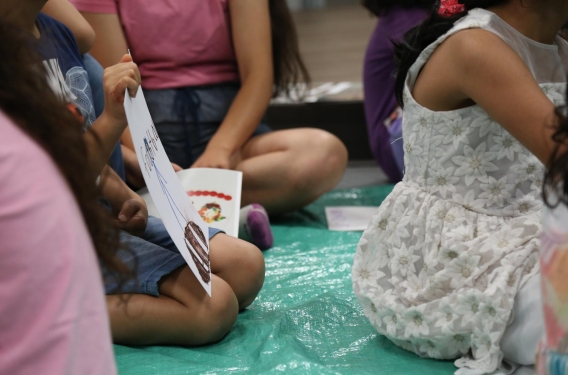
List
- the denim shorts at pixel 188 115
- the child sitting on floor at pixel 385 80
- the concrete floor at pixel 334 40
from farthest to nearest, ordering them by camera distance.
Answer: the concrete floor at pixel 334 40 < the child sitting on floor at pixel 385 80 < the denim shorts at pixel 188 115

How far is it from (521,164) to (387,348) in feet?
0.92

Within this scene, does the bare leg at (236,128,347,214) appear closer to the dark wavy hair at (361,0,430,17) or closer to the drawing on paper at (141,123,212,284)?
the dark wavy hair at (361,0,430,17)

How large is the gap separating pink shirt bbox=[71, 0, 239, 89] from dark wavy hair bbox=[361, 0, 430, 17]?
1.22 feet

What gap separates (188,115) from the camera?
5.20ft

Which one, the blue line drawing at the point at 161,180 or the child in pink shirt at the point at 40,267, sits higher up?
the child in pink shirt at the point at 40,267

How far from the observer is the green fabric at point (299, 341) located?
2.80 ft

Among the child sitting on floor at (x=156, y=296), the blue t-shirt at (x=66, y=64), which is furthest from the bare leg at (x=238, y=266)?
the blue t-shirt at (x=66, y=64)

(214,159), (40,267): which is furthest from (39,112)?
(214,159)

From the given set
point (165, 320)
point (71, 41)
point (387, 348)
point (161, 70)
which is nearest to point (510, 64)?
point (387, 348)

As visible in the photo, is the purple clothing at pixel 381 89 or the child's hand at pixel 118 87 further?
the purple clothing at pixel 381 89

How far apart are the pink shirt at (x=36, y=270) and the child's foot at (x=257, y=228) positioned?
85cm

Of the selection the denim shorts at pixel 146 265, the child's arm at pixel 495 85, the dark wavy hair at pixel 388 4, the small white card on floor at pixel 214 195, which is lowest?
the small white card on floor at pixel 214 195

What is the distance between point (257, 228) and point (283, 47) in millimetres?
519

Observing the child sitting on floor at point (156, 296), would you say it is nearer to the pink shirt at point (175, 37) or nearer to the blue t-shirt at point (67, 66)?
the blue t-shirt at point (67, 66)
